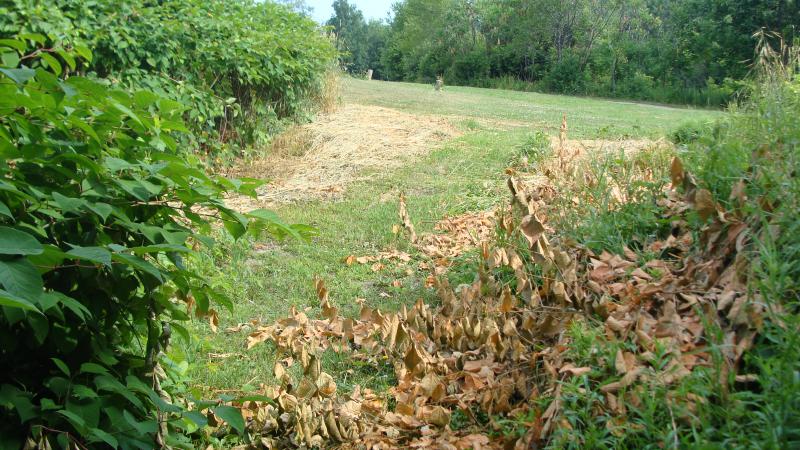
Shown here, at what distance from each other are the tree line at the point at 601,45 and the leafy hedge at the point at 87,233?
492 inches

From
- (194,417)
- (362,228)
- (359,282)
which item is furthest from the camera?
(362,228)

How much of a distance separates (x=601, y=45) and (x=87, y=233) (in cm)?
3393

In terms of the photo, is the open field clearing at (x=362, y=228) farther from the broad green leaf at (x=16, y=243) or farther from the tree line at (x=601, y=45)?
the tree line at (x=601, y=45)

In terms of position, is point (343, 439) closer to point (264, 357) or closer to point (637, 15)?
point (264, 357)

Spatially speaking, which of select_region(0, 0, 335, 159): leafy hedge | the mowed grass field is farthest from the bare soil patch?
select_region(0, 0, 335, 159): leafy hedge

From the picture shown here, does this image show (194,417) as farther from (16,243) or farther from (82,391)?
(16,243)

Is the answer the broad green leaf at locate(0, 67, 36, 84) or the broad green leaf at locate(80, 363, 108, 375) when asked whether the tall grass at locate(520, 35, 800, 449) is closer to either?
the broad green leaf at locate(80, 363, 108, 375)

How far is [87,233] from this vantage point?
1.99 meters

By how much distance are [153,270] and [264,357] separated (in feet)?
7.97

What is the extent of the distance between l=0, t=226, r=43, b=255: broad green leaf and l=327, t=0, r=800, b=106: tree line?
13122 millimetres

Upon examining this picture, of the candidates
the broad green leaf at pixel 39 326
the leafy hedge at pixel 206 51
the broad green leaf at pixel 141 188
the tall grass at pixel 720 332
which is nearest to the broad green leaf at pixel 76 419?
the broad green leaf at pixel 39 326

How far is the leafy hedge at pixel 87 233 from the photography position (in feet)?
6.03

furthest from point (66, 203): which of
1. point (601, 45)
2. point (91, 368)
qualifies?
point (601, 45)

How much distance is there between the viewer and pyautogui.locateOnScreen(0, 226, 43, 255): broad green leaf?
1.45 meters
